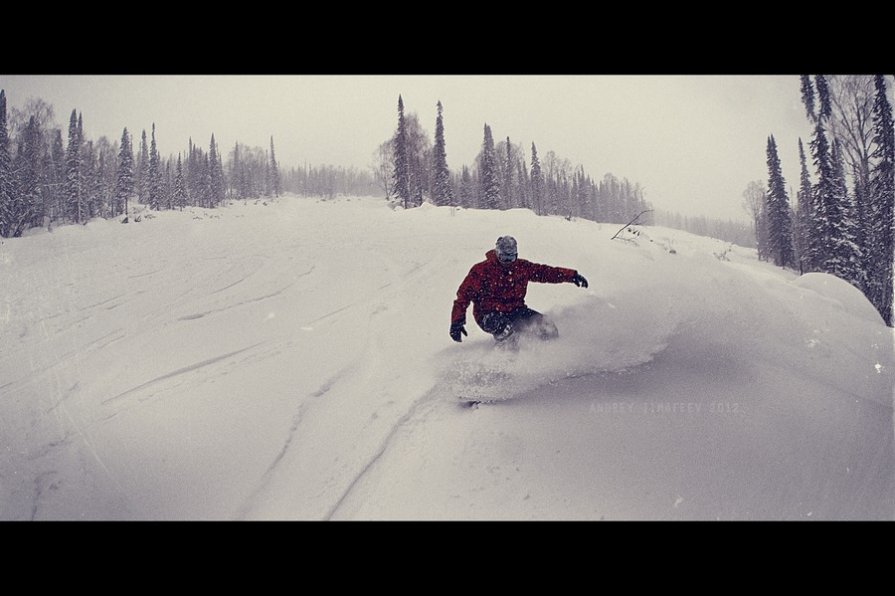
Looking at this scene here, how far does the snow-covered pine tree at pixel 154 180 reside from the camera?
553 cm

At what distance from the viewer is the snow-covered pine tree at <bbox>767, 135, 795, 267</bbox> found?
495 centimetres

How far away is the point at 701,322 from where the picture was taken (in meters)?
3.57

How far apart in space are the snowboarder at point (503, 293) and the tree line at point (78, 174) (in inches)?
211

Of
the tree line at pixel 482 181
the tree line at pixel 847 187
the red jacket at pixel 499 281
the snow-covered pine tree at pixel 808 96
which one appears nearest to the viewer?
the red jacket at pixel 499 281

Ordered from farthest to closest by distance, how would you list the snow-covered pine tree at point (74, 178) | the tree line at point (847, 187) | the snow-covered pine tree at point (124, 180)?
the snow-covered pine tree at point (124, 180)
the snow-covered pine tree at point (74, 178)
the tree line at point (847, 187)

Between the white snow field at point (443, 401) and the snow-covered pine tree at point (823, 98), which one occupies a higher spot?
the snow-covered pine tree at point (823, 98)

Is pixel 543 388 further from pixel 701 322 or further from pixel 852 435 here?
pixel 852 435

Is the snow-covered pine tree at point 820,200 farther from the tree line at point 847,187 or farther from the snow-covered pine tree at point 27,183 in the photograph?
the snow-covered pine tree at point 27,183

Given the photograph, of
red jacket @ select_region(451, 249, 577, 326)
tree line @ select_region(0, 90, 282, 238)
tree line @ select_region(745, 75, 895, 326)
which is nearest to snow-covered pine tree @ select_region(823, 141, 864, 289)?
tree line @ select_region(745, 75, 895, 326)

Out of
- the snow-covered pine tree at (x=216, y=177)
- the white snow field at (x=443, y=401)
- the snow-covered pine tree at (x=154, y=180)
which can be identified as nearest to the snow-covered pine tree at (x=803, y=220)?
the white snow field at (x=443, y=401)

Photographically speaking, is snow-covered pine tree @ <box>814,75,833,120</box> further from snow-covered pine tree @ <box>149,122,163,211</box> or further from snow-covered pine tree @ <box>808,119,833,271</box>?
snow-covered pine tree @ <box>149,122,163,211</box>

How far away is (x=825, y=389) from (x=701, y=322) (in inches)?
60.1
